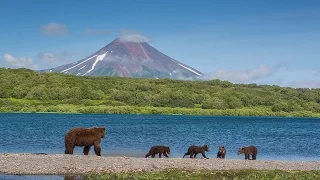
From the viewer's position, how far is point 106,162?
91.6 ft

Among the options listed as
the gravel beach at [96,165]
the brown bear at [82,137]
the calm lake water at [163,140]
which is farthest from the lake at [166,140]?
the gravel beach at [96,165]

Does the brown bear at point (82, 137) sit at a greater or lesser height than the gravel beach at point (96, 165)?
greater

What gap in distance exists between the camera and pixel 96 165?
1056 inches

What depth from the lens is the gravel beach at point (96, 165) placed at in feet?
83.4

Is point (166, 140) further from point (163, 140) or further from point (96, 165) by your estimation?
point (96, 165)

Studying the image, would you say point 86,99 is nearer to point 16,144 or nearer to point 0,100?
point 0,100

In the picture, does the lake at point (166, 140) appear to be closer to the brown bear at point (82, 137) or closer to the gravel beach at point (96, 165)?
the brown bear at point (82, 137)

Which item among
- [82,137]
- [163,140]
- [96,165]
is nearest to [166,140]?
[163,140]

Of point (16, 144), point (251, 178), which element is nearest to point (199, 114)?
point (16, 144)

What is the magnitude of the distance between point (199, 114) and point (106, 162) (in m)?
170

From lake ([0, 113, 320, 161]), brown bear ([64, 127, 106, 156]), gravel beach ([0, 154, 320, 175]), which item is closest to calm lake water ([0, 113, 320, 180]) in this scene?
lake ([0, 113, 320, 161])

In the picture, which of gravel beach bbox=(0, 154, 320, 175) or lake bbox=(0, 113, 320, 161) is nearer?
gravel beach bbox=(0, 154, 320, 175)

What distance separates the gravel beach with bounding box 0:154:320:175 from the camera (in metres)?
25.4

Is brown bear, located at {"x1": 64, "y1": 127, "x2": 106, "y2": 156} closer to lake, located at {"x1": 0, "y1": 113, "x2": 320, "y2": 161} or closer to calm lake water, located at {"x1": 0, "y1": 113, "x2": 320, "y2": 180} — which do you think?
calm lake water, located at {"x1": 0, "y1": 113, "x2": 320, "y2": 180}
